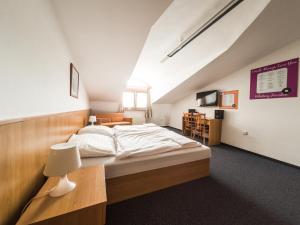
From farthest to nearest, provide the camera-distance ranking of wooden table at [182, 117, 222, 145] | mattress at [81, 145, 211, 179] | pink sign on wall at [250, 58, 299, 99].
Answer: wooden table at [182, 117, 222, 145] → pink sign on wall at [250, 58, 299, 99] → mattress at [81, 145, 211, 179]

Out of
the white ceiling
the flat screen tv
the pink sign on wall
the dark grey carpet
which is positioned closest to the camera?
the dark grey carpet

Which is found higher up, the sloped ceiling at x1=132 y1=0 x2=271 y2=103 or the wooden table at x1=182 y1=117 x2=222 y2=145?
the sloped ceiling at x1=132 y1=0 x2=271 y2=103

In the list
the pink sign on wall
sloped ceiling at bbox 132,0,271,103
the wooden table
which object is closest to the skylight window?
sloped ceiling at bbox 132,0,271,103

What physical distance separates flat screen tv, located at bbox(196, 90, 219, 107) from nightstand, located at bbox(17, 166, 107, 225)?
3.78 meters

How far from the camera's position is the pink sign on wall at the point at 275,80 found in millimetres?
2311

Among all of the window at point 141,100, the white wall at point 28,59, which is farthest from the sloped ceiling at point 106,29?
the window at point 141,100

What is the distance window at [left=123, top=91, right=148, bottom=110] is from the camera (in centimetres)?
575

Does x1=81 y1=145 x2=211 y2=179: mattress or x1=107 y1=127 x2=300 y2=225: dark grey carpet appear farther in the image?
x1=81 y1=145 x2=211 y2=179: mattress

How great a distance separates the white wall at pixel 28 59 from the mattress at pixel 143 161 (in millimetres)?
811

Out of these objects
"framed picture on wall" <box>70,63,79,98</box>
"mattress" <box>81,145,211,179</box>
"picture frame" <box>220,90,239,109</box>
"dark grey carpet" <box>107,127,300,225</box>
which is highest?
"framed picture on wall" <box>70,63,79,98</box>

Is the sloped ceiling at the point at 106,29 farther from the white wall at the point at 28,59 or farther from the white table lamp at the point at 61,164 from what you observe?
the white table lamp at the point at 61,164

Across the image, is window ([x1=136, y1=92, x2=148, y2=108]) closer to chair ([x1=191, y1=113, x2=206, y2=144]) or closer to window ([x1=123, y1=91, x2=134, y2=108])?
window ([x1=123, y1=91, x2=134, y2=108])

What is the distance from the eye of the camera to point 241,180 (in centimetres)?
195

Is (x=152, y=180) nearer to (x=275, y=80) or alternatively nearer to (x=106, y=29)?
(x=106, y=29)
